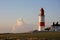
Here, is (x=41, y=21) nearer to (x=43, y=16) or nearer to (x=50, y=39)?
(x=43, y=16)

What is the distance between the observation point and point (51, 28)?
45.6 metres

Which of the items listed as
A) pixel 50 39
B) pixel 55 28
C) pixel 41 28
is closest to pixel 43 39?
pixel 50 39

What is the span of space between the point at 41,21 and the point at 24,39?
64.2ft

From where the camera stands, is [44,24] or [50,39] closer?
[50,39]

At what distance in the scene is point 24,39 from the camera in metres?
23.5

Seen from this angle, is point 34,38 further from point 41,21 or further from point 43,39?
point 41,21

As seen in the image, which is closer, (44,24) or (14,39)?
(14,39)

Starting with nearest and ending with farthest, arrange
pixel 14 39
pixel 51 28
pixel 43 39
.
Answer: pixel 43 39, pixel 14 39, pixel 51 28

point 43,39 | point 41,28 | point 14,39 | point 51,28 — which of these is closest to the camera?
point 43,39

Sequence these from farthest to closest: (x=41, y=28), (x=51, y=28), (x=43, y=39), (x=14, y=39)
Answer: (x=51, y=28)
(x=41, y=28)
(x=14, y=39)
(x=43, y=39)

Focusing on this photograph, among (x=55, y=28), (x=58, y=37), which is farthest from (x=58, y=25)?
(x=58, y=37)

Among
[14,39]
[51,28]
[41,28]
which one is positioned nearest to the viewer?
[14,39]

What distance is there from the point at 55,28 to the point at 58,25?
124 centimetres

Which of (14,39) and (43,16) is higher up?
(43,16)
